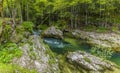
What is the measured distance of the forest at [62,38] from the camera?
1920 centimetres

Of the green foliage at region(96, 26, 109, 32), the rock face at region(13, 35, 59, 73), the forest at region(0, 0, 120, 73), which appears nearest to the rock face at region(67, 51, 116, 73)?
the forest at region(0, 0, 120, 73)

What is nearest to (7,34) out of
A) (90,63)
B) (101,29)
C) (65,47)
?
(90,63)

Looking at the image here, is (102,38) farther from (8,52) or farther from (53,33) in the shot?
(8,52)

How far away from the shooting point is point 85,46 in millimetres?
31359

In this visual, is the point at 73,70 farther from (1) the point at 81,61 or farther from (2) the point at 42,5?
(2) the point at 42,5

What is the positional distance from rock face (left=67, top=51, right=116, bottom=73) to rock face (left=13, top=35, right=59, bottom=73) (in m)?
2.53

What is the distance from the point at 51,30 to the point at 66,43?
4689 millimetres

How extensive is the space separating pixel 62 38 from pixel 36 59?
16.1 m

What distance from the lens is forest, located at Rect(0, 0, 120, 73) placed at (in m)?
19.2

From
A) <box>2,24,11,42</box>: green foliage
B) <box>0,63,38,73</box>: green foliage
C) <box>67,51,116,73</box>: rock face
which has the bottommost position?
<box>67,51,116,73</box>: rock face

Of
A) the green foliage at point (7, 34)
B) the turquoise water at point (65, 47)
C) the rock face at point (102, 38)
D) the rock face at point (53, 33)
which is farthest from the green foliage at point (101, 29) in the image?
the green foliage at point (7, 34)

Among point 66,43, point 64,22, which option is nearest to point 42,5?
point 64,22

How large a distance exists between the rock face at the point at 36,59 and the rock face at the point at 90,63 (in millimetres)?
2529

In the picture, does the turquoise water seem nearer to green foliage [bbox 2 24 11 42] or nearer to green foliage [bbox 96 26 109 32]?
green foliage [bbox 96 26 109 32]
